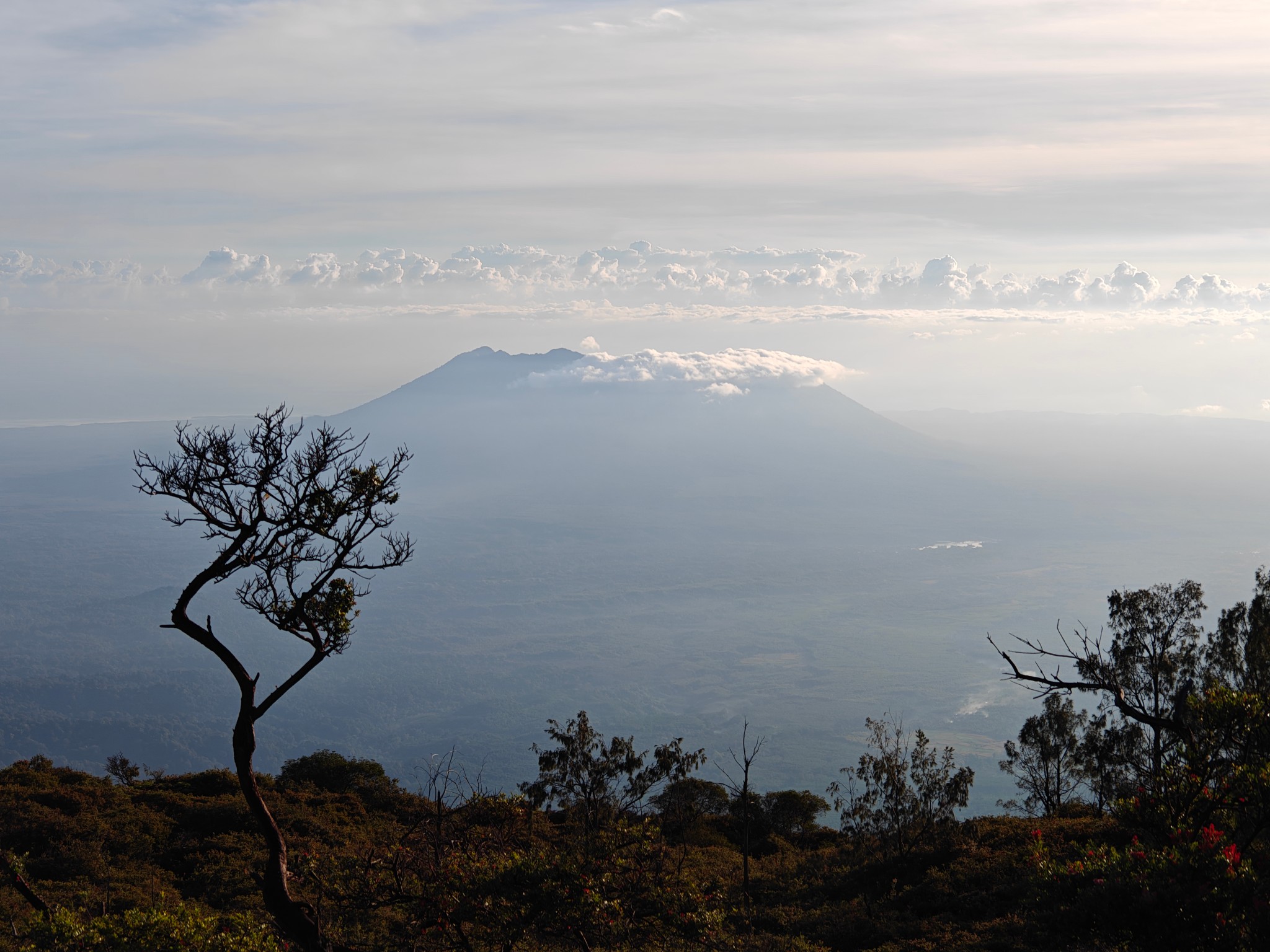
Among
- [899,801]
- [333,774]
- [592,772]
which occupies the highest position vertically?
[592,772]

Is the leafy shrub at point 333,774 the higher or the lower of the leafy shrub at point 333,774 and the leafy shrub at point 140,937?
the lower

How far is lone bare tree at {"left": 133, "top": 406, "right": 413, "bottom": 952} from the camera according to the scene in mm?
10453

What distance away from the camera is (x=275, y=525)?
1109cm

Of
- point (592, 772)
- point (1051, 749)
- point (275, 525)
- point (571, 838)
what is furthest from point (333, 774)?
point (1051, 749)

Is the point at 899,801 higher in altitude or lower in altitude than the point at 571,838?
higher

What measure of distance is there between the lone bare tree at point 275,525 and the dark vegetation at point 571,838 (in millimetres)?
39

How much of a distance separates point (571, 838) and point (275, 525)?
2256 cm

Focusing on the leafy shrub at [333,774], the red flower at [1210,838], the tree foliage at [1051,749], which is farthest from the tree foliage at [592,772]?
the red flower at [1210,838]

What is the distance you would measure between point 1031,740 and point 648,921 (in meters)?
35.2

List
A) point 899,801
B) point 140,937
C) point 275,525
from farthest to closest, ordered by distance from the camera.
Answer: point 899,801 → point 275,525 → point 140,937

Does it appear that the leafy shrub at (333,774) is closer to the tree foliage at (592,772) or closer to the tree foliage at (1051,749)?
the tree foliage at (592,772)

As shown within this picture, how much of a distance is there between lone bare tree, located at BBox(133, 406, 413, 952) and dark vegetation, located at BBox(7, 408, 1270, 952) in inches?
1.5

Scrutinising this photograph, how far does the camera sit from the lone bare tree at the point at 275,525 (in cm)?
1045

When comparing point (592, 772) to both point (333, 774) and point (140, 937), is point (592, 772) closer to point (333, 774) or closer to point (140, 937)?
point (333, 774)
